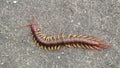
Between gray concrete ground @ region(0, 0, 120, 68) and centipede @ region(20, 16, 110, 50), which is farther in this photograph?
gray concrete ground @ region(0, 0, 120, 68)

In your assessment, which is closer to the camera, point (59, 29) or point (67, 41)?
point (67, 41)

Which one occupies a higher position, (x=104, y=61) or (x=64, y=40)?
(x=64, y=40)

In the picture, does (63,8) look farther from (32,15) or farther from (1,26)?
(1,26)

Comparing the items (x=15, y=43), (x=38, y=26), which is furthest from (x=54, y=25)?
(x=15, y=43)

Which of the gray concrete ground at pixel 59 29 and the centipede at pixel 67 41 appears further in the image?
the gray concrete ground at pixel 59 29
